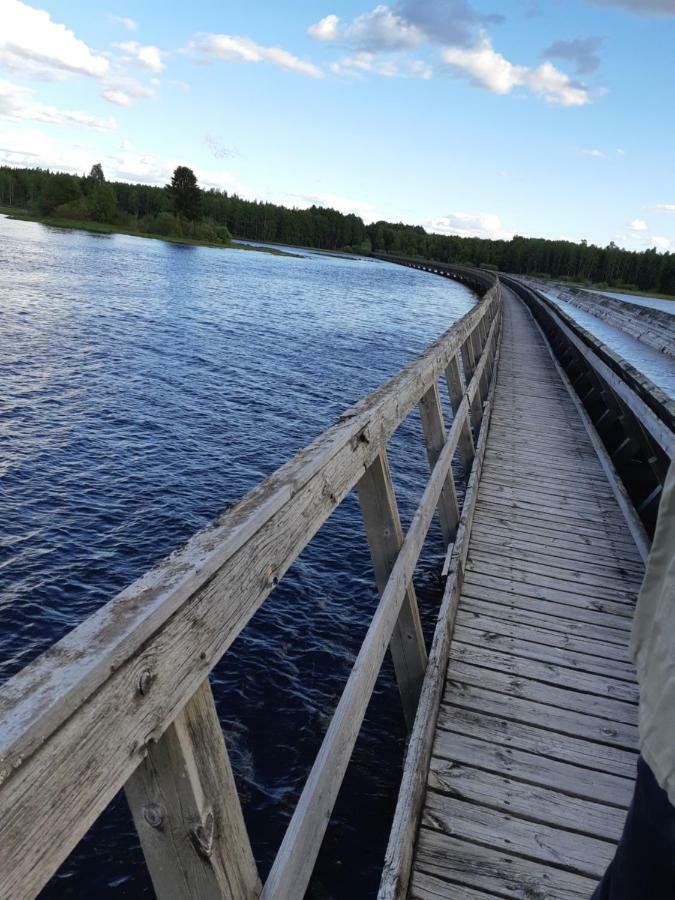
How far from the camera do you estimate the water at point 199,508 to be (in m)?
4.80

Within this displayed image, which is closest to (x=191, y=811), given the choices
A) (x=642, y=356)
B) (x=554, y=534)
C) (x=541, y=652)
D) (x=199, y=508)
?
(x=541, y=652)

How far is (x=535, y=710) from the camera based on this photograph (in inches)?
149

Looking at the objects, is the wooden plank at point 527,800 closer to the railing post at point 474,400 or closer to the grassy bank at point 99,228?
the railing post at point 474,400

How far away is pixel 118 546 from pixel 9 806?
813 centimetres

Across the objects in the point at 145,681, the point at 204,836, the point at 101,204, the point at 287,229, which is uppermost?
the point at 287,229

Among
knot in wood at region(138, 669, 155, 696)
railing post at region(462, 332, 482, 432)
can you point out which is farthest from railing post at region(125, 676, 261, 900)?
railing post at region(462, 332, 482, 432)

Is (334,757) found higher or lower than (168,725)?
lower

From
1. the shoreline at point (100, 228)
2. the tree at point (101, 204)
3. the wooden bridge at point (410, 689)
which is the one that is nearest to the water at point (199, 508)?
the wooden bridge at point (410, 689)

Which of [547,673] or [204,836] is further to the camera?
[547,673]

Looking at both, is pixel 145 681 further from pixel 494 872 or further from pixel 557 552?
pixel 557 552

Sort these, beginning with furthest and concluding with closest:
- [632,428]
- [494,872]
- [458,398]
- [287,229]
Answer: [287,229]
[632,428]
[458,398]
[494,872]

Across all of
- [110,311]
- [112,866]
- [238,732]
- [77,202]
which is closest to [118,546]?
[238,732]

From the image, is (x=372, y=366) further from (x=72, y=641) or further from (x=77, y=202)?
(x=77, y=202)

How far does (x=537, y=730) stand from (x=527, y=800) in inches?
20.9
